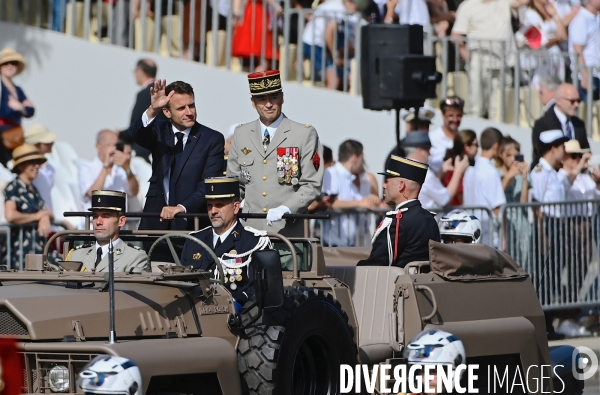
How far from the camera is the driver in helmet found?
335 inches

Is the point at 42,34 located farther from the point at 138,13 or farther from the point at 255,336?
the point at 255,336

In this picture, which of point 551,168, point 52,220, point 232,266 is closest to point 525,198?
point 551,168

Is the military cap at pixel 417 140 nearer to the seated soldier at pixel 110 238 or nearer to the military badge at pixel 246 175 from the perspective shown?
the military badge at pixel 246 175

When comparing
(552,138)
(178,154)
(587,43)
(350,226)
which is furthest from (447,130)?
(178,154)

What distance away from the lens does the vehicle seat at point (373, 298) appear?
1023 cm

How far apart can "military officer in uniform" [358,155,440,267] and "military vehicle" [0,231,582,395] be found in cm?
33

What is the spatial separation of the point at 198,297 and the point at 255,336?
17.0 inches

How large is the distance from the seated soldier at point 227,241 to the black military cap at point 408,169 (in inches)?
65.9

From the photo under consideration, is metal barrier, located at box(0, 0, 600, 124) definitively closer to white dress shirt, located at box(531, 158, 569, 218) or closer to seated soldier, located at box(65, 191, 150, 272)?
white dress shirt, located at box(531, 158, 569, 218)

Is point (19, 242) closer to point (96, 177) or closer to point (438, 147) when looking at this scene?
point (96, 177)

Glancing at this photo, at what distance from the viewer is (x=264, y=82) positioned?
34.9ft

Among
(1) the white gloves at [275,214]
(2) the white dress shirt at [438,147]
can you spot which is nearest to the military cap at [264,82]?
(1) the white gloves at [275,214]

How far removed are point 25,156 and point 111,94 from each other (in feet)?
16.2

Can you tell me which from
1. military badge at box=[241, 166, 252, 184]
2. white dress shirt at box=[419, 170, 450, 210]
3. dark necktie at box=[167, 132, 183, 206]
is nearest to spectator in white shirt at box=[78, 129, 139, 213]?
white dress shirt at box=[419, 170, 450, 210]
